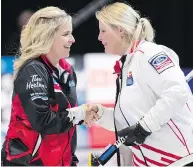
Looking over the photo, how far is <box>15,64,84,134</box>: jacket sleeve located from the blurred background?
1.82 m

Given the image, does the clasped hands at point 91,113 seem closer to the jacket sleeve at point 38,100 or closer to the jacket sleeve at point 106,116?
the jacket sleeve at point 106,116

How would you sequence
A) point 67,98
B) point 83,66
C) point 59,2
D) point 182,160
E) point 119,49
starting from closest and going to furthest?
point 182,160, point 119,49, point 67,98, point 83,66, point 59,2

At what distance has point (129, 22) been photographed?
2418 mm

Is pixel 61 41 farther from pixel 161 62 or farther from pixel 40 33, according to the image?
pixel 161 62

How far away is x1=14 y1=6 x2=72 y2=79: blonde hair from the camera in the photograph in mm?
2566

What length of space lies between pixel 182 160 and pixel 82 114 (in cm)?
56

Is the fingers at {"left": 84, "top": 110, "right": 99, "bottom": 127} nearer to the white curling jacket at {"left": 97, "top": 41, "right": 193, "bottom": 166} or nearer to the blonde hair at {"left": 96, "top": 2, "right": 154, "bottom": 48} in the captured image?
the white curling jacket at {"left": 97, "top": 41, "right": 193, "bottom": 166}

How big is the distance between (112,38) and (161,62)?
32cm

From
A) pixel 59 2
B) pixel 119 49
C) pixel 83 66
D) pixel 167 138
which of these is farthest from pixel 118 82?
pixel 59 2

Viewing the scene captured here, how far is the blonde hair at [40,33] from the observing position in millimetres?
2566

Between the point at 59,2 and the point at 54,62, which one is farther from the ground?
the point at 54,62

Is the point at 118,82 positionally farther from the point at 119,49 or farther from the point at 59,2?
the point at 59,2

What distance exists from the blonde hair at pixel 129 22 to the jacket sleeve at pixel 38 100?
40cm

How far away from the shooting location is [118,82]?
242 cm
